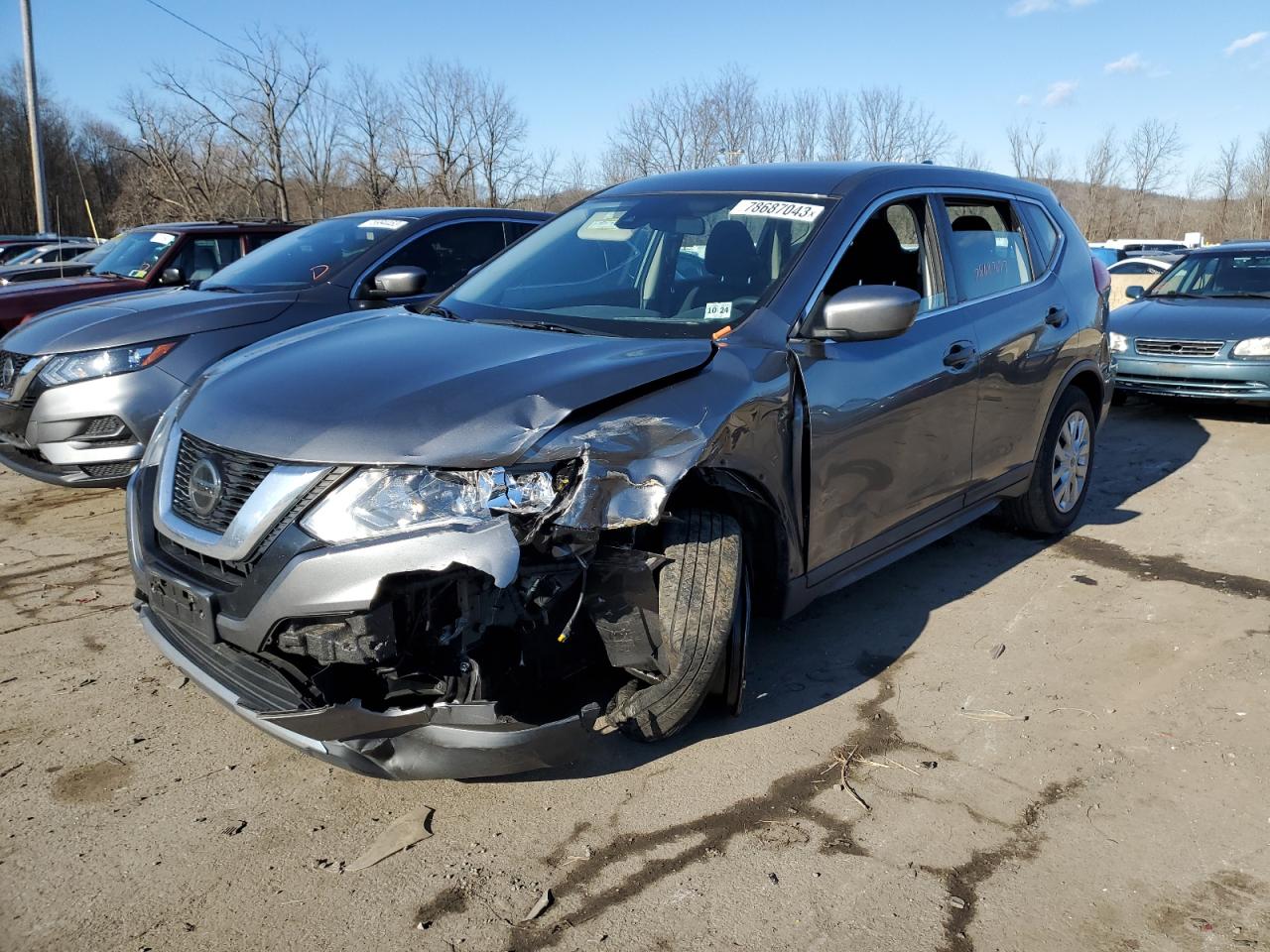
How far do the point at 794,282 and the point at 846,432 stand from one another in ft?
1.79

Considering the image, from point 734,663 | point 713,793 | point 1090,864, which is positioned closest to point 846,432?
point 734,663

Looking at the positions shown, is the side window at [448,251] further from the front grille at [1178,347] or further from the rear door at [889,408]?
the front grille at [1178,347]

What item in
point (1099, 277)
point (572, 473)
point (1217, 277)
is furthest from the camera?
point (1217, 277)

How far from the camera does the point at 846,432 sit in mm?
3363

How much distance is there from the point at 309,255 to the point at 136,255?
102 inches

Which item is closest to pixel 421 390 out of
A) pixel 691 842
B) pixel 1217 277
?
pixel 691 842

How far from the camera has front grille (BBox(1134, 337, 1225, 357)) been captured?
8.18 meters

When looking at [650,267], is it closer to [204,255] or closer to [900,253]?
[900,253]

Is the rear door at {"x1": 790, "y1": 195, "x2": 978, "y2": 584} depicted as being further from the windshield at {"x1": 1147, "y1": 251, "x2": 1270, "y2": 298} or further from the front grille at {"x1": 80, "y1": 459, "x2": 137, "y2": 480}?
the windshield at {"x1": 1147, "y1": 251, "x2": 1270, "y2": 298}

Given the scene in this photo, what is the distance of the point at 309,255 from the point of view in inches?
245

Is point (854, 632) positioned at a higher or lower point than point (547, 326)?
lower

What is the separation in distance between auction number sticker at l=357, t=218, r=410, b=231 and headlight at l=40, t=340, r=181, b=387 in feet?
5.77

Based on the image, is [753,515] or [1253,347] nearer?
[753,515]

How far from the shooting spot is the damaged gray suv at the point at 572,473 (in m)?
2.46
